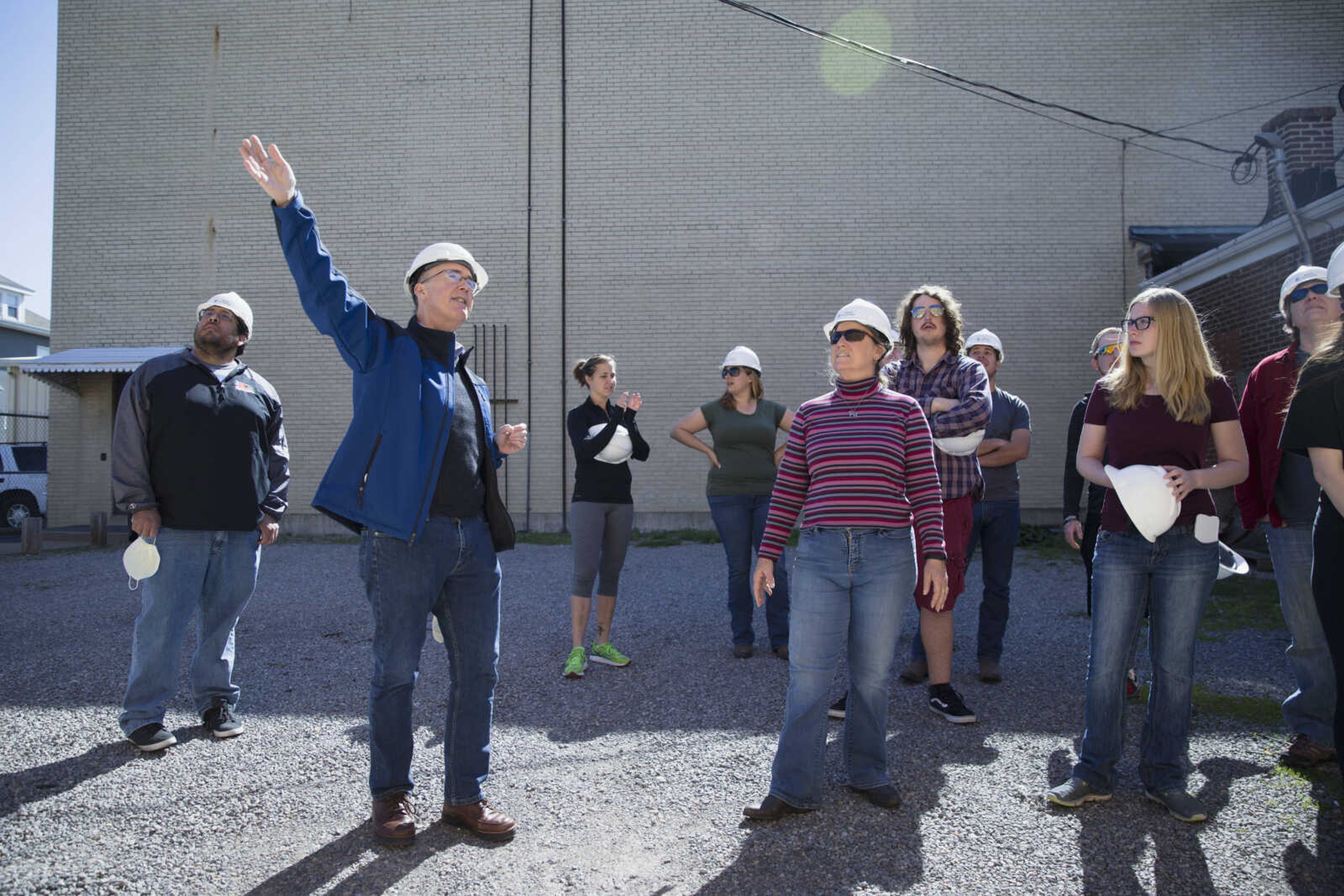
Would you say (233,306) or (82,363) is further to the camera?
(82,363)

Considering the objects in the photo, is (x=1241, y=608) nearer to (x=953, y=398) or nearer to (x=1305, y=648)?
(x=1305, y=648)

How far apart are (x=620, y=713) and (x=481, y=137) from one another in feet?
39.2

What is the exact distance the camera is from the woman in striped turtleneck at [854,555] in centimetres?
312

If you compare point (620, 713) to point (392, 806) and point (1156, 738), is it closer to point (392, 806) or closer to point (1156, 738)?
point (392, 806)

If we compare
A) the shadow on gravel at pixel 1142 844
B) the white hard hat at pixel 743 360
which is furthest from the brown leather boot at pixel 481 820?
the white hard hat at pixel 743 360

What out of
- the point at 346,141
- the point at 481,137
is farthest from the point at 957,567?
the point at 346,141

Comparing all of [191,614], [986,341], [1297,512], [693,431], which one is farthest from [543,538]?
[1297,512]

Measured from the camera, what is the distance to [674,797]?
3.32m

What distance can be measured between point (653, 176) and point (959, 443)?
10.6 meters

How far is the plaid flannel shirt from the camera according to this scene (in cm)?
418

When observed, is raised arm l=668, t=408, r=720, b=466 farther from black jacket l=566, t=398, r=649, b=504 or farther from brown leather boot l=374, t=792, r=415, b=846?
brown leather boot l=374, t=792, r=415, b=846

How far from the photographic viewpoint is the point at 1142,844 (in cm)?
288

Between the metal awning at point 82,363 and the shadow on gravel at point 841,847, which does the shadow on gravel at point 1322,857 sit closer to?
the shadow on gravel at point 841,847

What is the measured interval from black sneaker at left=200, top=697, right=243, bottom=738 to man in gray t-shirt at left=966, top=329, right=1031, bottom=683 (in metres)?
3.94
